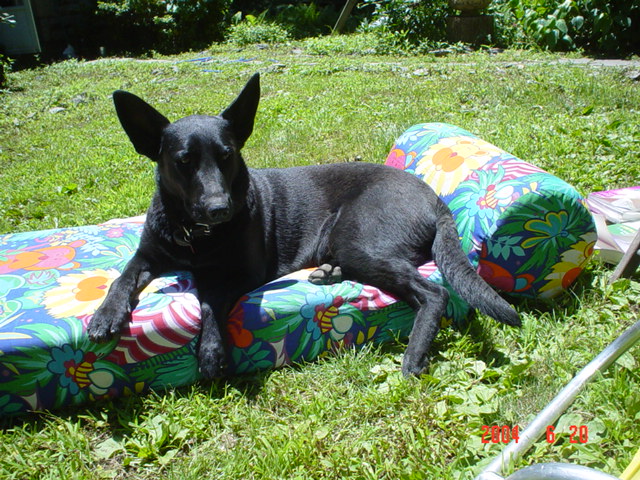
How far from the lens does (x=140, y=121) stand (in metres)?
2.68

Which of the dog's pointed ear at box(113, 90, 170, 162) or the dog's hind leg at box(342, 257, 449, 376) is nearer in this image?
the dog's hind leg at box(342, 257, 449, 376)

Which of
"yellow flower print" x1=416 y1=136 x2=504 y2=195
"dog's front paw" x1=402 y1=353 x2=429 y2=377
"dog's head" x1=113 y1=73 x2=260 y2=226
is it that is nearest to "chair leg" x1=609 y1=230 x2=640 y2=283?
"yellow flower print" x1=416 y1=136 x2=504 y2=195

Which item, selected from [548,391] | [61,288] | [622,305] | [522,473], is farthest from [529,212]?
[61,288]

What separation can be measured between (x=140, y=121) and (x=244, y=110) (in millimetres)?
555

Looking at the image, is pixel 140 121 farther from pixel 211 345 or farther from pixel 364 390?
pixel 364 390

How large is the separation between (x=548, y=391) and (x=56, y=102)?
8609 mm

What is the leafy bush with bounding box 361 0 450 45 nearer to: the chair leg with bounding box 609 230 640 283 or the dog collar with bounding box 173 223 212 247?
the chair leg with bounding box 609 230 640 283

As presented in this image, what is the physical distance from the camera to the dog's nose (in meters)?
2.37

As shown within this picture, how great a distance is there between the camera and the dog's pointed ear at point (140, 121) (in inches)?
102

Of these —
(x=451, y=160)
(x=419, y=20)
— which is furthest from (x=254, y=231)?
(x=419, y=20)

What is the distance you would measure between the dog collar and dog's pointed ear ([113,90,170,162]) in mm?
437

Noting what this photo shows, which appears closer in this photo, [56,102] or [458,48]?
[56,102]

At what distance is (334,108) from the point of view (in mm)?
6645

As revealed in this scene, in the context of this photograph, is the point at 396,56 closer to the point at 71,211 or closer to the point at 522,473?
the point at 71,211
